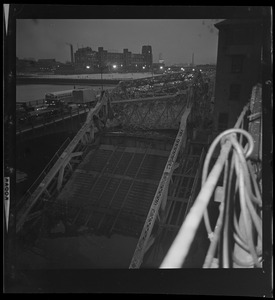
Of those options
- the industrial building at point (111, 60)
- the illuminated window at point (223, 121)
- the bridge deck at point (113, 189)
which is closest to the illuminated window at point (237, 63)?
the illuminated window at point (223, 121)

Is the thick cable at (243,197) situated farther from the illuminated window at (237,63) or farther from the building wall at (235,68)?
the illuminated window at (237,63)

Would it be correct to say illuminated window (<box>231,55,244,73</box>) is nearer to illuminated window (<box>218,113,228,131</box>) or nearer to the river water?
illuminated window (<box>218,113,228,131</box>)

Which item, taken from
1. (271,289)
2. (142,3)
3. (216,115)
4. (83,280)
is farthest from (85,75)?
(271,289)

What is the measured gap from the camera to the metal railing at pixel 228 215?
10.6ft

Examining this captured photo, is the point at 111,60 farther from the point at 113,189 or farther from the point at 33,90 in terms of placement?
the point at 113,189

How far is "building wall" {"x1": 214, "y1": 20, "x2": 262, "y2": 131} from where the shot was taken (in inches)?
225

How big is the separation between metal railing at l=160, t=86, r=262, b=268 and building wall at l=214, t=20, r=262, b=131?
1.83m

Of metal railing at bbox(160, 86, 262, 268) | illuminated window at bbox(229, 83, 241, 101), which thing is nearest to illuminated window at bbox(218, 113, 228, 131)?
illuminated window at bbox(229, 83, 241, 101)

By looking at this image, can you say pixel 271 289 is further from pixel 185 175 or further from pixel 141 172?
pixel 141 172

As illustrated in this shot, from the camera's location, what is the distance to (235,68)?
608 cm

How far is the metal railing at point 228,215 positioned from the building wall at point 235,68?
1.83 m

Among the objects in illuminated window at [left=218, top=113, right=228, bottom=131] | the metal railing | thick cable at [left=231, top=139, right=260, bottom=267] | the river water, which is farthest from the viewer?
illuminated window at [left=218, top=113, right=228, bottom=131]

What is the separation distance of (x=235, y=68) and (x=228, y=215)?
3.35 metres

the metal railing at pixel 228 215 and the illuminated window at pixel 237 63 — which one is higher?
the illuminated window at pixel 237 63
